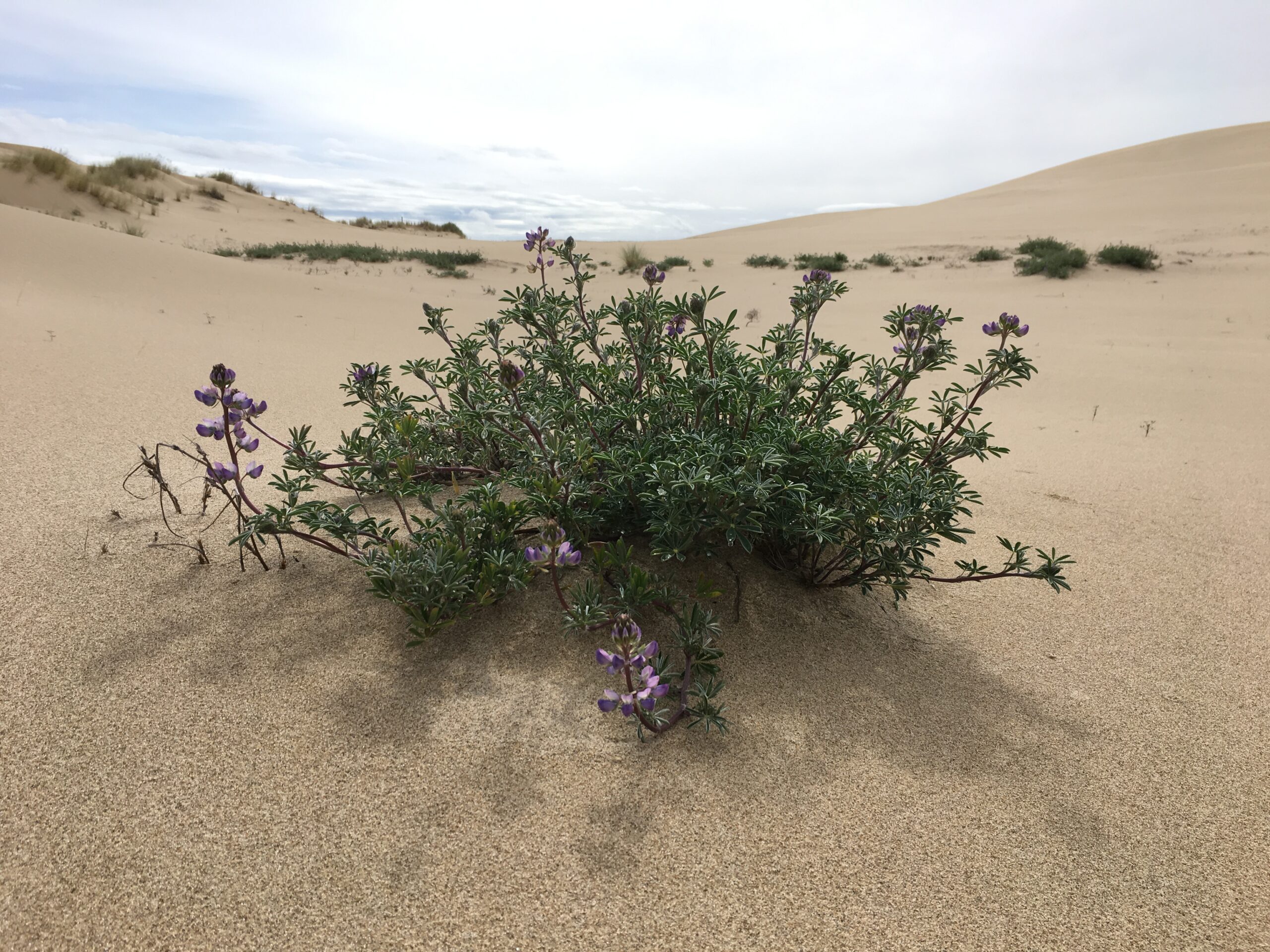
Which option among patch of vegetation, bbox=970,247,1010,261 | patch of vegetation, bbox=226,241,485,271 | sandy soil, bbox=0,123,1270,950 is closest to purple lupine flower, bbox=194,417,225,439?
sandy soil, bbox=0,123,1270,950

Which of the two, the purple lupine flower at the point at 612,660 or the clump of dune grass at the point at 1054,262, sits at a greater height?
the clump of dune grass at the point at 1054,262

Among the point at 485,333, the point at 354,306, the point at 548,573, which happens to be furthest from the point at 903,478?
the point at 354,306

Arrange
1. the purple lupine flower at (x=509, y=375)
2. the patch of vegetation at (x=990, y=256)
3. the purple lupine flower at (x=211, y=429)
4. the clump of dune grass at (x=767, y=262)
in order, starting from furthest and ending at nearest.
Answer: the clump of dune grass at (x=767, y=262), the patch of vegetation at (x=990, y=256), the purple lupine flower at (x=211, y=429), the purple lupine flower at (x=509, y=375)

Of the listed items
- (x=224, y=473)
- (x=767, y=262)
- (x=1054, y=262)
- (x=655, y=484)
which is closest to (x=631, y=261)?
(x=767, y=262)

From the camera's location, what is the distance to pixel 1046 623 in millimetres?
2051

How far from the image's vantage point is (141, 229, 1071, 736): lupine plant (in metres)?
1.60

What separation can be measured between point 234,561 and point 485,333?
106 cm

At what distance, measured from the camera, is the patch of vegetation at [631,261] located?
1225 cm

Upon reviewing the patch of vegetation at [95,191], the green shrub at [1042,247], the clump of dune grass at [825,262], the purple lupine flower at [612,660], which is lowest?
the purple lupine flower at [612,660]

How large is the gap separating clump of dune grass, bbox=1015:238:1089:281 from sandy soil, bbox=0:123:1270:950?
779cm

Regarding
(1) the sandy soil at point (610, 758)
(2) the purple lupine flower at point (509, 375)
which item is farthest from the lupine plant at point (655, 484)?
(1) the sandy soil at point (610, 758)

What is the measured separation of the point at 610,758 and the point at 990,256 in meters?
12.7

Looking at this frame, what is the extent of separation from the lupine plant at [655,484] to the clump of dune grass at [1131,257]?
9662 mm

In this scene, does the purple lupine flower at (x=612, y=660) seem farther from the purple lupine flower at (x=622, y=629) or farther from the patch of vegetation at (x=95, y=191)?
the patch of vegetation at (x=95, y=191)
